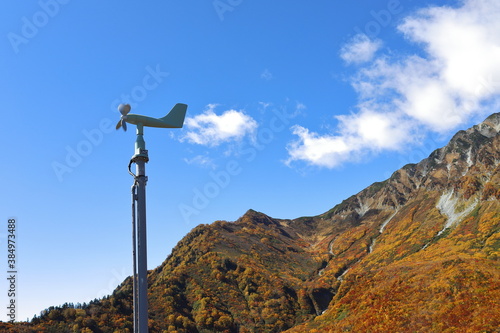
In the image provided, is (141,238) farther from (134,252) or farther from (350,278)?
(350,278)

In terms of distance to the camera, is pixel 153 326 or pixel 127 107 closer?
pixel 127 107

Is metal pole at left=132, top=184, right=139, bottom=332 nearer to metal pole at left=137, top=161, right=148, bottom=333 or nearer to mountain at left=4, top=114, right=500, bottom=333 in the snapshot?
metal pole at left=137, top=161, right=148, bottom=333

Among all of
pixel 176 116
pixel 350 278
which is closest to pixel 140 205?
pixel 176 116

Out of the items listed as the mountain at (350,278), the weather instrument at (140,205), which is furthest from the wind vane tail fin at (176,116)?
the mountain at (350,278)

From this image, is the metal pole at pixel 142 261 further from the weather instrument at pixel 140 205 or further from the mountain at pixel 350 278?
the mountain at pixel 350 278

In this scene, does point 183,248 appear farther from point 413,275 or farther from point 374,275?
point 413,275

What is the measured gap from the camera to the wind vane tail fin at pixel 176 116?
78.1ft

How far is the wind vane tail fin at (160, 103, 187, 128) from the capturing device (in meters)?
23.8

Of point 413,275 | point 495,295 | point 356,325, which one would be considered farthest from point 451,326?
point 413,275

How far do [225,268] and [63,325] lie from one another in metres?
56.1

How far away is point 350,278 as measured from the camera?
4131 inches

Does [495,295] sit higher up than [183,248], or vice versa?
[183,248]

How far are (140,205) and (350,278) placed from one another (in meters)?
95.1

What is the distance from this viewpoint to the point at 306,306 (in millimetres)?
108688
